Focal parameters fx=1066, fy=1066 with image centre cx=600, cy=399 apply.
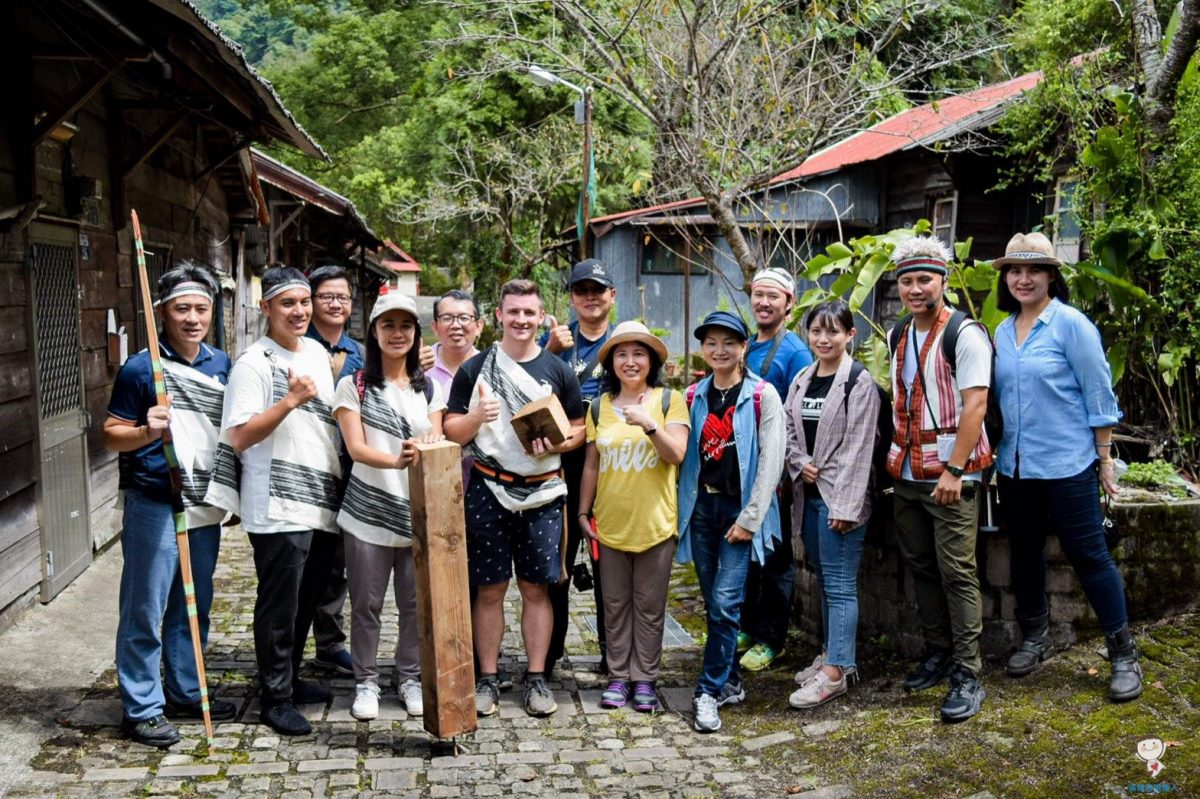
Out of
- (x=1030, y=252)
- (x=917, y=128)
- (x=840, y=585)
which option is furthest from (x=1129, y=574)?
(x=917, y=128)

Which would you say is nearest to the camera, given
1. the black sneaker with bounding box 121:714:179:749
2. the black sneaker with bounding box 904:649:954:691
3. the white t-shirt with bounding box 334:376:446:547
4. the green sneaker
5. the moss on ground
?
the moss on ground

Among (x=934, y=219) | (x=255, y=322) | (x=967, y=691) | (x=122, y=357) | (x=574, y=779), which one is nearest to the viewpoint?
(x=574, y=779)

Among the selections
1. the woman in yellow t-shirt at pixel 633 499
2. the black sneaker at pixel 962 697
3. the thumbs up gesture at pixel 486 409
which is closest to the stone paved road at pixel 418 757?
the woman in yellow t-shirt at pixel 633 499

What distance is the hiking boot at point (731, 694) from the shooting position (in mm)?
5020

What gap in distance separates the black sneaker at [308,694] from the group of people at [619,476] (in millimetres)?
11

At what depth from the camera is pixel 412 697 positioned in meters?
4.88

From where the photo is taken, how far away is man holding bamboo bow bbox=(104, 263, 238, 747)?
436 centimetres

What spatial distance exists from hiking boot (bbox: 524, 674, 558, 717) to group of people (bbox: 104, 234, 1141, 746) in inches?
0.4

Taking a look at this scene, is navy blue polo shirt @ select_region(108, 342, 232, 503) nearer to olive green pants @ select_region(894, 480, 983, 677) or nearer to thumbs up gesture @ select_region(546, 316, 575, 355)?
thumbs up gesture @ select_region(546, 316, 575, 355)

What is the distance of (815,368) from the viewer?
5.12 metres

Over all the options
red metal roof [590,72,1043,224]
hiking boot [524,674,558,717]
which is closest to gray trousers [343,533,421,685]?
hiking boot [524,674,558,717]

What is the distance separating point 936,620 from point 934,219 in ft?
43.3

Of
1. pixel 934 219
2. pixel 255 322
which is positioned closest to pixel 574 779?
pixel 255 322

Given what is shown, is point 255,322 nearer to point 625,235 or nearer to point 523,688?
point 625,235
